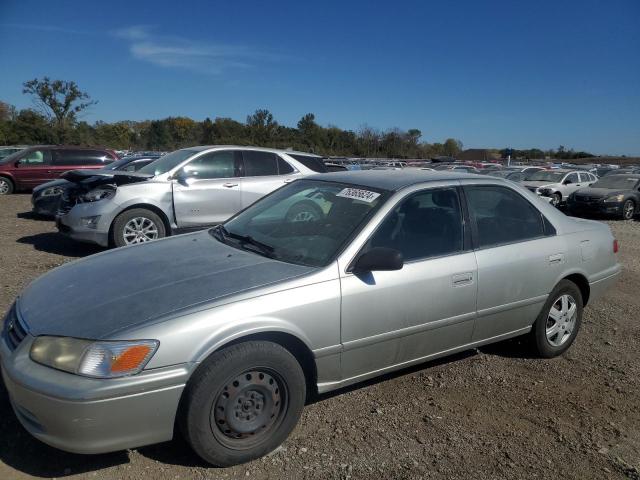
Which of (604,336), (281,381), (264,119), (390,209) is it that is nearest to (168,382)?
(281,381)

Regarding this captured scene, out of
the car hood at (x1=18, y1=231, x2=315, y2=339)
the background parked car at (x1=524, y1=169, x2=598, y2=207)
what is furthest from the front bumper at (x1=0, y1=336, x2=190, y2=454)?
the background parked car at (x1=524, y1=169, x2=598, y2=207)

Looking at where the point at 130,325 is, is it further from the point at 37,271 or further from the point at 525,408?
the point at 37,271

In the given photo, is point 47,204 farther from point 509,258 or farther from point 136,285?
point 509,258

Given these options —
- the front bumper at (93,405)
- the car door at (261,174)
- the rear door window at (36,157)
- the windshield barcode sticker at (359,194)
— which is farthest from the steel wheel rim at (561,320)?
the rear door window at (36,157)

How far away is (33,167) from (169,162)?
10.7 meters

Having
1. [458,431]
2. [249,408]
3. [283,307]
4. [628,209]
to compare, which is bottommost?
[628,209]

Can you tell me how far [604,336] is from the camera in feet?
15.8

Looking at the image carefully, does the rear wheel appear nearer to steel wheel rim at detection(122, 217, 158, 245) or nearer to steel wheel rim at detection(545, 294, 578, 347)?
steel wheel rim at detection(122, 217, 158, 245)

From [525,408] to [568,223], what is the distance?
5.55 feet

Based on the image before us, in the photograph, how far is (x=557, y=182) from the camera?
19.0 metres

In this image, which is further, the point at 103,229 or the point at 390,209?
the point at 103,229

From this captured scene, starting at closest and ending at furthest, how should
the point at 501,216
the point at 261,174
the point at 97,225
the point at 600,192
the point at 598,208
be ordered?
the point at 501,216 → the point at 97,225 → the point at 261,174 → the point at 598,208 → the point at 600,192

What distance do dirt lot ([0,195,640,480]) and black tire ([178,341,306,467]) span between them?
12 cm

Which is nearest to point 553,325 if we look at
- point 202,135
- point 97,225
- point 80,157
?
point 97,225
